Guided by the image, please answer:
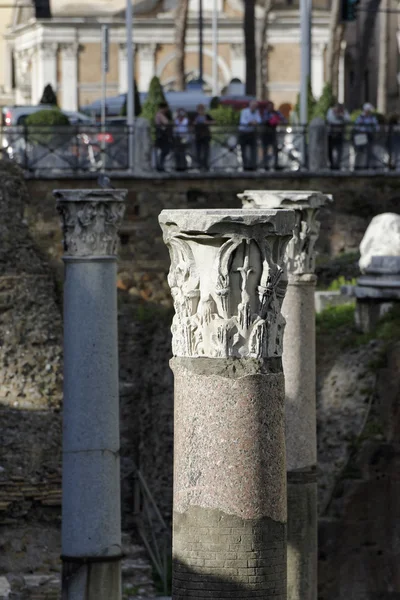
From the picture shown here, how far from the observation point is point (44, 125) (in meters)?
25.0

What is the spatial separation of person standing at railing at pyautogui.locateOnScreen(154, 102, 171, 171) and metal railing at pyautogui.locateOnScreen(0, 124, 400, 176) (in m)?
0.01

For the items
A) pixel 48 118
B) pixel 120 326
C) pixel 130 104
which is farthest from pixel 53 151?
pixel 120 326

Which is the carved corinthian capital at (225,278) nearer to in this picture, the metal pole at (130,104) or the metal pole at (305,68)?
the metal pole at (130,104)

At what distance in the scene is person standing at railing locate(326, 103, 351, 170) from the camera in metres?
26.1

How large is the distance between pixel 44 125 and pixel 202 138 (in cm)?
199

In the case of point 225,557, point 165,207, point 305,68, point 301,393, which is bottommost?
point 225,557

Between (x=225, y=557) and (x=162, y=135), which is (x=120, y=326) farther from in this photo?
(x=225, y=557)

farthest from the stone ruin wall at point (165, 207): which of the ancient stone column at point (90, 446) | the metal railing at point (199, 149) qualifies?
the ancient stone column at point (90, 446)

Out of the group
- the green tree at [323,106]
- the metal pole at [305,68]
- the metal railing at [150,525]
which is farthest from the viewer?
the green tree at [323,106]

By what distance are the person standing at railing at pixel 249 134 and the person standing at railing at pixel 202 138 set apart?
0.39 m

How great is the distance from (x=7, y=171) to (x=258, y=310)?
15.8 meters

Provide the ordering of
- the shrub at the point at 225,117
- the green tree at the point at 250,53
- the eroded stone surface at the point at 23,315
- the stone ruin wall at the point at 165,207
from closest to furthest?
the eroded stone surface at the point at 23,315, the stone ruin wall at the point at 165,207, the shrub at the point at 225,117, the green tree at the point at 250,53

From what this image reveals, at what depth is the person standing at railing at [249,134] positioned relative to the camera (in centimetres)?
2555

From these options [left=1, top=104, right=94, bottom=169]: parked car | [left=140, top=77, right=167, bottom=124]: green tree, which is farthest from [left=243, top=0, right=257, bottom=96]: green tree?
[left=1, top=104, right=94, bottom=169]: parked car
